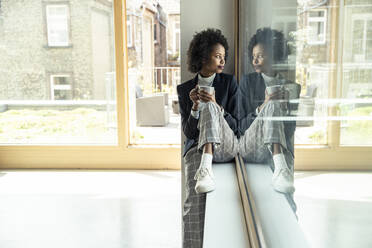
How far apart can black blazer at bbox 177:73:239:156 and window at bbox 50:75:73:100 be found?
3.39m

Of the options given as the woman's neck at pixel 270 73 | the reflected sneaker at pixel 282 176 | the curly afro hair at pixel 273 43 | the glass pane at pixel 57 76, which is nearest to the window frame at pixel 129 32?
the glass pane at pixel 57 76

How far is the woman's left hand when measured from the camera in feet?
5.56

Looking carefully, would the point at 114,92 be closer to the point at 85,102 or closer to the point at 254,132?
the point at 85,102

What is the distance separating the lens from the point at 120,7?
459 cm

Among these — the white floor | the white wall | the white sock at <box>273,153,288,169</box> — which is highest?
the white wall

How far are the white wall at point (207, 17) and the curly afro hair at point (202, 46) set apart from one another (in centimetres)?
16

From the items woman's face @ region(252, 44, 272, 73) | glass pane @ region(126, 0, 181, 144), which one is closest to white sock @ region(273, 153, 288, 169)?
woman's face @ region(252, 44, 272, 73)

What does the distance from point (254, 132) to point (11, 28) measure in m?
4.56

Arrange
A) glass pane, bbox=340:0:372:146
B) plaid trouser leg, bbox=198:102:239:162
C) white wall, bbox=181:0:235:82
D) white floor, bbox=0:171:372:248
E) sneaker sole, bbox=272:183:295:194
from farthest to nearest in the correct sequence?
white floor, bbox=0:171:372:248 → white wall, bbox=181:0:235:82 → plaid trouser leg, bbox=198:102:239:162 → sneaker sole, bbox=272:183:295:194 → glass pane, bbox=340:0:372:146

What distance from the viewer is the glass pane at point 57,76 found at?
4699 mm

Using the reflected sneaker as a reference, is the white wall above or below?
above

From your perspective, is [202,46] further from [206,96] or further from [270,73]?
[270,73]

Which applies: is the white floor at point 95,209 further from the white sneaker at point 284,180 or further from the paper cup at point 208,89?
the paper cup at point 208,89

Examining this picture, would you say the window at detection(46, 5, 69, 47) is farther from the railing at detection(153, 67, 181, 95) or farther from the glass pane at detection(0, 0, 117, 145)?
the railing at detection(153, 67, 181, 95)
